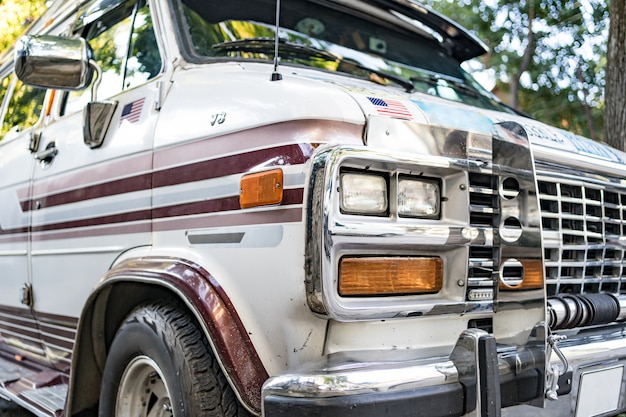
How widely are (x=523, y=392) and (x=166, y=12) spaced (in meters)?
2.21

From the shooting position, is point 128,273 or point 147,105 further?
point 147,105

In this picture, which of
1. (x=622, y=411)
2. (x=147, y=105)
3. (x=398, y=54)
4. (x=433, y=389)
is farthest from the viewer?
(x=398, y=54)

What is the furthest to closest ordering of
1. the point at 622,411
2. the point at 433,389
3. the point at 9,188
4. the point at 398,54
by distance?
the point at 9,188 → the point at 398,54 → the point at 622,411 → the point at 433,389

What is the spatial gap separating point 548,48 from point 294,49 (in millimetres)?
12118

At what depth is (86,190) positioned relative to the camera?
302cm

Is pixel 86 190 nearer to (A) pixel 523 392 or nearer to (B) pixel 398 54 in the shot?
(B) pixel 398 54

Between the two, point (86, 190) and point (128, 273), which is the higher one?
point (86, 190)

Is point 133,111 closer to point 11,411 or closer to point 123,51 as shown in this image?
point 123,51

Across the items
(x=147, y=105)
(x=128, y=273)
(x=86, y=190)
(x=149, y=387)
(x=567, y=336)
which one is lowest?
(x=149, y=387)

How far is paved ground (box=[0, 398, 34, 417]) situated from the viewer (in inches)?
168

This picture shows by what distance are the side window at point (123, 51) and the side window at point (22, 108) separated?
0.55m

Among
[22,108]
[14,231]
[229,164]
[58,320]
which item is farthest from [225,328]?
[22,108]

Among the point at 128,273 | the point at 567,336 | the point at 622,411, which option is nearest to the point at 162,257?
the point at 128,273

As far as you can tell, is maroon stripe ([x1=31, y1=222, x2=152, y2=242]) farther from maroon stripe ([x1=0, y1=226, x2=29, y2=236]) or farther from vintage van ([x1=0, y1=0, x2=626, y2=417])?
maroon stripe ([x1=0, y1=226, x2=29, y2=236])
